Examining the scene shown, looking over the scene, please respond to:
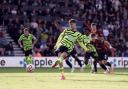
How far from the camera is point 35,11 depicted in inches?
1485

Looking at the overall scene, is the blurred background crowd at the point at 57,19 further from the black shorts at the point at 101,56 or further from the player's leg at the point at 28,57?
the black shorts at the point at 101,56

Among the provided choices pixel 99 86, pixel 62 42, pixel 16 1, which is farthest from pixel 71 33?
pixel 16 1

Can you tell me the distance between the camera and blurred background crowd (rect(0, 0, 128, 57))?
3497 centimetres

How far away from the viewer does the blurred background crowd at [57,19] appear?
35.0 m

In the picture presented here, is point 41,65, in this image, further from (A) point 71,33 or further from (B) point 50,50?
(A) point 71,33

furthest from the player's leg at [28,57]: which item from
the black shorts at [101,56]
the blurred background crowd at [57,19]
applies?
the blurred background crowd at [57,19]

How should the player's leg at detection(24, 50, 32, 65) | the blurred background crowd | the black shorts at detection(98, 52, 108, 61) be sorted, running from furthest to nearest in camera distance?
the blurred background crowd < the player's leg at detection(24, 50, 32, 65) < the black shorts at detection(98, 52, 108, 61)

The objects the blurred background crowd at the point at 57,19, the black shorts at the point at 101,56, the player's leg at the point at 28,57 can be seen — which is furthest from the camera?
the blurred background crowd at the point at 57,19

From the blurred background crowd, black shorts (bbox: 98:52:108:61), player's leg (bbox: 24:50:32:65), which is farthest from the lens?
the blurred background crowd

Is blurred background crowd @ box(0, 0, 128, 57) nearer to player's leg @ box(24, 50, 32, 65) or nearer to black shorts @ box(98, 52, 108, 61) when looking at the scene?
player's leg @ box(24, 50, 32, 65)

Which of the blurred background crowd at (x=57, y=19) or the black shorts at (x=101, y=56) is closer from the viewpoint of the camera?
the black shorts at (x=101, y=56)

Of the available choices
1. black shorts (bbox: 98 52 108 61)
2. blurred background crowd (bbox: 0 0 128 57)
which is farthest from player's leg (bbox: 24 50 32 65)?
blurred background crowd (bbox: 0 0 128 57)

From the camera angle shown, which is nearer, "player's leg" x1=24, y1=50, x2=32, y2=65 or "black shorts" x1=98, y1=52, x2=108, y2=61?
"black shorts" x1=98, y1=52, x2=108, y2=61

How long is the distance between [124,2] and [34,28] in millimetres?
9323
